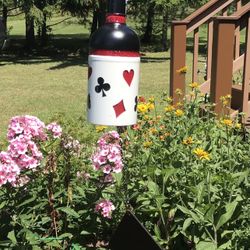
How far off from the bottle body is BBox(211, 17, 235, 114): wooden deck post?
2.25 m

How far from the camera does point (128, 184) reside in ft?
9.67

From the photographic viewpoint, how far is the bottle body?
8.58 feet

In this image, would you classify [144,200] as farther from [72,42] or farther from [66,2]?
[72,42]

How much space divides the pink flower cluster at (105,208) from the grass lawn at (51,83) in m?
4.16

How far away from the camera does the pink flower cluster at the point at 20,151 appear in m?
2.49

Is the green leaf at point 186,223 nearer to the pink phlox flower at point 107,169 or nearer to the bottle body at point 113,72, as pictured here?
the pink phlox flower at point 107,169

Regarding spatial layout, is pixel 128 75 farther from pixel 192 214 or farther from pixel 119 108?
pixel 192 214

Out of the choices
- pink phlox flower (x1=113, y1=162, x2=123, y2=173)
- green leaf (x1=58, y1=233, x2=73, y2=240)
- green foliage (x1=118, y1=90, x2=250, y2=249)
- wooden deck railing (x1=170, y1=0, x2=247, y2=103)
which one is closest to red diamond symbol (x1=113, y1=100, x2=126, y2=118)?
pink phlox flower (x1=113, y1=162, x2=123, y2=173)

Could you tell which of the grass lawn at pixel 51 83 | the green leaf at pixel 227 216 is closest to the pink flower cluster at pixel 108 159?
the green leaf at pixel 227 216

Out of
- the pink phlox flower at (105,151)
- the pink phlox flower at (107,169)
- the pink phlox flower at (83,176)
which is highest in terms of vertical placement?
the pink phlox flower at (105,151)

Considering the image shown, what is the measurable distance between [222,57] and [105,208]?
102 inches

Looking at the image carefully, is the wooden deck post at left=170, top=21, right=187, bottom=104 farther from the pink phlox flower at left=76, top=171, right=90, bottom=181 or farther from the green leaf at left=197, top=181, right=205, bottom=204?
the green leaf at left=197, top=181, right=205, bottom=204

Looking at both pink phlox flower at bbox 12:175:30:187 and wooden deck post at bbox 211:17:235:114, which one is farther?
wooden deck post at bbox 211:17:235:114

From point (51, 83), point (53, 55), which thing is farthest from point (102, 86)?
point (53, 55)
